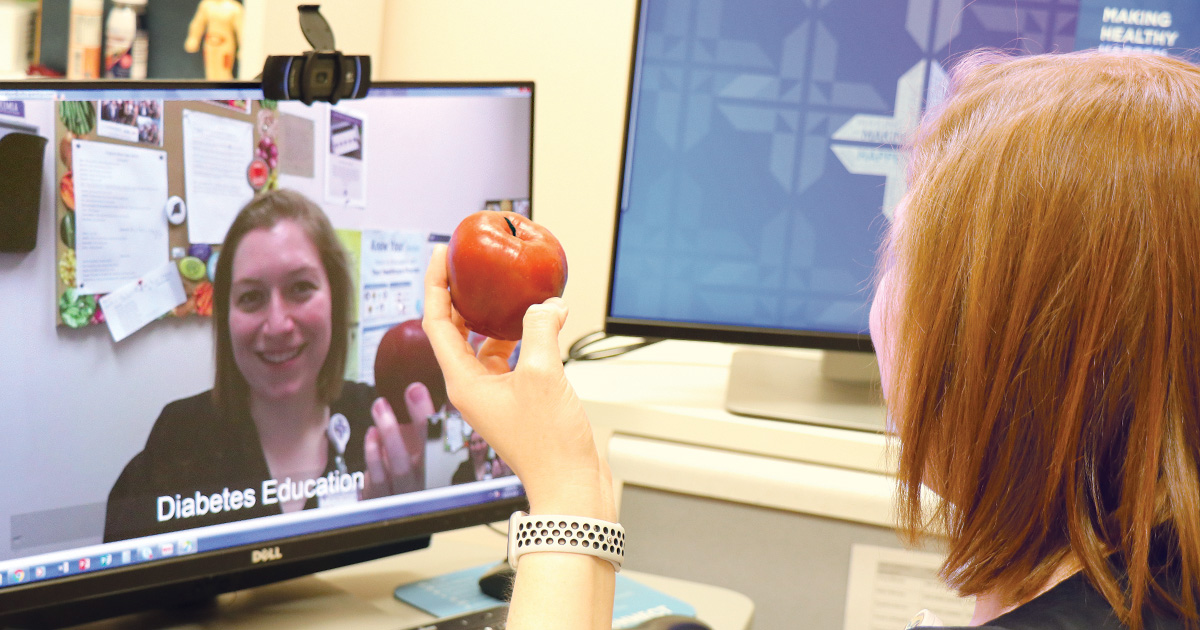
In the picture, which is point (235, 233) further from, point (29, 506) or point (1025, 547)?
point (1025, 547)

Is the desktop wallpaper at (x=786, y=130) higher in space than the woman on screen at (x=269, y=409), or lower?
higher

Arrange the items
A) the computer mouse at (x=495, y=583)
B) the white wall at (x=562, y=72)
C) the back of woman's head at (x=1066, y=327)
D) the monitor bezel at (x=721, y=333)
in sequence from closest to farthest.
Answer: the back of woman's head at (x=1066, y=327)
the computer mouse at (x=495, y=583)
the monitor bezel at (x=721, y=333)
the white wall at (x=562, y=72)

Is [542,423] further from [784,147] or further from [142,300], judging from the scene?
[784,147]

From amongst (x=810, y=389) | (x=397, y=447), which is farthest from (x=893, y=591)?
(x=397, y=447)

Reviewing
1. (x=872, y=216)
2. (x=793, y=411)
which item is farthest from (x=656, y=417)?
(x=872, y=216)

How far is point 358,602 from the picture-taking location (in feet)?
3.46

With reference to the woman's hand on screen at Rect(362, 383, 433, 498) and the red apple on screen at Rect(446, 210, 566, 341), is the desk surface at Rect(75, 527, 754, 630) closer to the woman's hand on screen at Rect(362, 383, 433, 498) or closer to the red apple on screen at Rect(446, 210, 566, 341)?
the woman's hand on screen at Rect(362, 383, 433, 498)

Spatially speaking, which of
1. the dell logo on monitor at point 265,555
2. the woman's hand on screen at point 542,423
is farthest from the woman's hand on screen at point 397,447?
the woman's hand on screen at point 542,423

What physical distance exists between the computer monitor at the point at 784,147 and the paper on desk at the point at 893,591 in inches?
6.1

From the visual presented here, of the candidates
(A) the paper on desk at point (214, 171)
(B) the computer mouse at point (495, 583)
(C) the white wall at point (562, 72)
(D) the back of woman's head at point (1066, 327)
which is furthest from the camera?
(C) the white wall at point (562, 72)

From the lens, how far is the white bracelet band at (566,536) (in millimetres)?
657

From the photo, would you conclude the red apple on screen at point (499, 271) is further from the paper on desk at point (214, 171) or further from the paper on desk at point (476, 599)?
the paper on desk at point (476, 599)

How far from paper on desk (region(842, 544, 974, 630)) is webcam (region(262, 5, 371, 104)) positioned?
726mm

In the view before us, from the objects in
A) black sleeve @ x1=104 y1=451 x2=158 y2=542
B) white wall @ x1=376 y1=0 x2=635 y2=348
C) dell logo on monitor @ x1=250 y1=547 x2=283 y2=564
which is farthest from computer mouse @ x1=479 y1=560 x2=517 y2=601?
white wall @ x1=376 y1=0 x2=635 y2=348
